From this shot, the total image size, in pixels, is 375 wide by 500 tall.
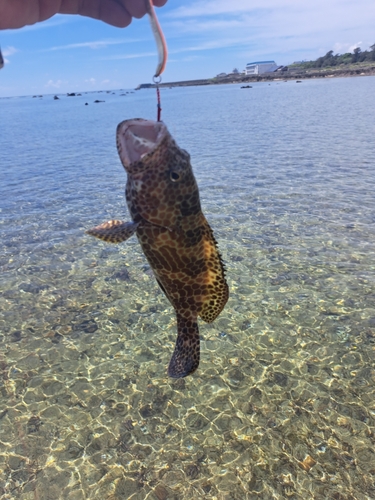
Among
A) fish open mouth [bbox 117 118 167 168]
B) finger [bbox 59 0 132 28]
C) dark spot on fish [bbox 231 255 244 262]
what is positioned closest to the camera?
fish open mouth [bbox 117 118 167 168]

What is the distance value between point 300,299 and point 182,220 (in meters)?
7.91

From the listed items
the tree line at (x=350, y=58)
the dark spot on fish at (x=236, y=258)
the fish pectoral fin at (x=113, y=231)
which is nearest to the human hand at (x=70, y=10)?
the fish pectoral fin at (x=113, y=231)

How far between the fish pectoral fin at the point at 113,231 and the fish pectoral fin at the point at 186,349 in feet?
4.64

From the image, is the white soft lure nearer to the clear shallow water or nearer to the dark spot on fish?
the clear shallow water

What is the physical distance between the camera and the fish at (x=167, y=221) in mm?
3783

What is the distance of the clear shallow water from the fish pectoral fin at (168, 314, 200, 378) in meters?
3.13

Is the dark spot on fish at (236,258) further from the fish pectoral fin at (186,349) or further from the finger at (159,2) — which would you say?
the finger at (159,2)

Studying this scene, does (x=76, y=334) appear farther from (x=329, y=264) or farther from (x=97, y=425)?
(x=329, y=264)

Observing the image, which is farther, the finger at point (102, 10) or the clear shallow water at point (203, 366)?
the clear shallow water at point (203, 366)

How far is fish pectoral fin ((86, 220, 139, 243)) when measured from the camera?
3.62 m

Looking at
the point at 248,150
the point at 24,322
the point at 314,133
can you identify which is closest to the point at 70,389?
the point at 24,322

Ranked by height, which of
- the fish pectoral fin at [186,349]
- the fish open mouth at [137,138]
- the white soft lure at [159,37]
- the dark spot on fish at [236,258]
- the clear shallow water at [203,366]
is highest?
the white soft lure at [159,37]

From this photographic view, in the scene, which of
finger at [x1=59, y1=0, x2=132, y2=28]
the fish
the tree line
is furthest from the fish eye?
the tree line

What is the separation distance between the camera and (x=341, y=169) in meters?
23.9
